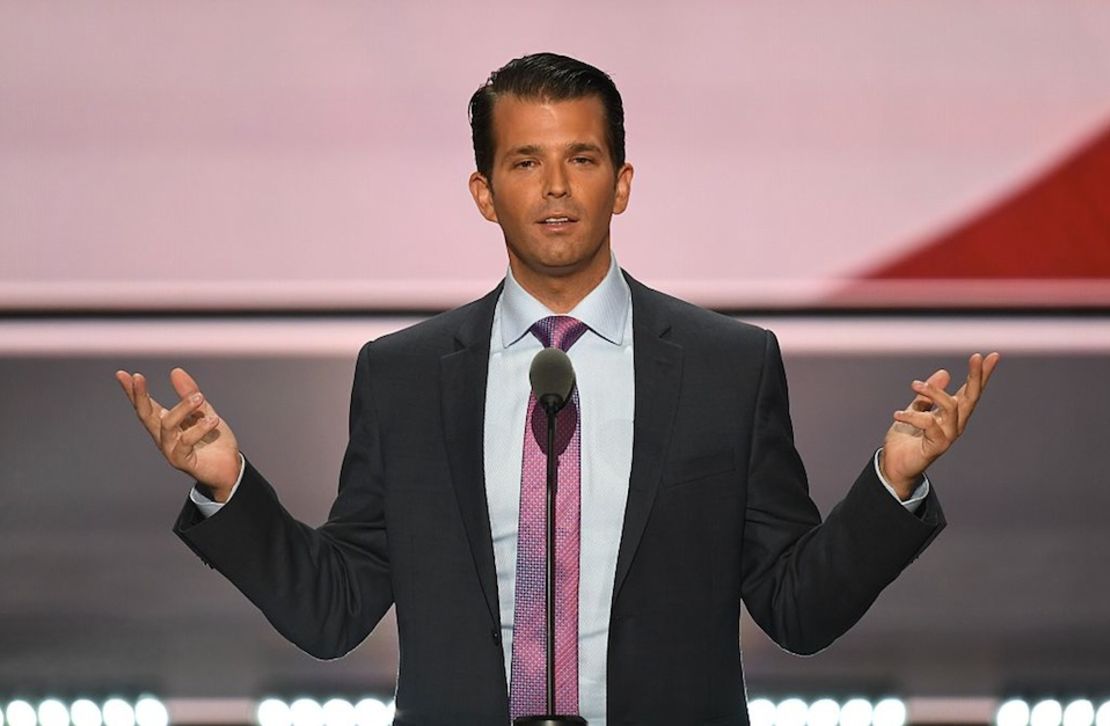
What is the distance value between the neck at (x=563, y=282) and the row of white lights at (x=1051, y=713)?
214cm

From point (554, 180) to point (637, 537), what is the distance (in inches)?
15.6

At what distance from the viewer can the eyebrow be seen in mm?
1924

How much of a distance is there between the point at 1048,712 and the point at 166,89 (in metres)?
2.27

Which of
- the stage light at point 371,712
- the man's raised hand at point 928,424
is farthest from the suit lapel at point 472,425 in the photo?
the stage light at point 371,712

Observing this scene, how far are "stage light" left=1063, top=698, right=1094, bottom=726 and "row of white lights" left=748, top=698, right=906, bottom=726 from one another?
0.35 metres

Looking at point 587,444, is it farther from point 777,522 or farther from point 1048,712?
point 1048,712

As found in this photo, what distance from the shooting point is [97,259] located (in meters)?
3.61

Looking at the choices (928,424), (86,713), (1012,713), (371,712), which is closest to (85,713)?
(86,713)

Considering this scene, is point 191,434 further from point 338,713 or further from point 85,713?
point 85,713

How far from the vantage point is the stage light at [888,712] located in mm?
3750

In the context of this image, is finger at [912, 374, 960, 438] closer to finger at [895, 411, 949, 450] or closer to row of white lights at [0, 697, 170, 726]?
finger at [895, 411, 949, 450]

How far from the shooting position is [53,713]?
3.78m

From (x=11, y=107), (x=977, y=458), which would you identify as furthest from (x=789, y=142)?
(x=11, y=107)

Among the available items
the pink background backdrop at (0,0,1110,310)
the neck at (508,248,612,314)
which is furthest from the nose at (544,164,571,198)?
the pink background backdrop at (0,0,1110,310)
